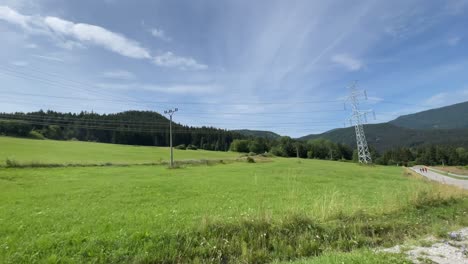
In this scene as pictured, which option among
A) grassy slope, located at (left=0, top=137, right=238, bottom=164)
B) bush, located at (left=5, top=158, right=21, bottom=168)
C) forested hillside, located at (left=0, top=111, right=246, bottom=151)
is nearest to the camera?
bush, located at (left=5, top=158, right=21, bottom=168)

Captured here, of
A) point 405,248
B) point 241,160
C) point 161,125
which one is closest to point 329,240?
point 405,248

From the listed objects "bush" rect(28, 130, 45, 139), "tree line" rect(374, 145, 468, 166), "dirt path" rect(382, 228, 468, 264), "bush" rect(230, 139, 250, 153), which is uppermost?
"bush" rect(28, 130, 45, 139)

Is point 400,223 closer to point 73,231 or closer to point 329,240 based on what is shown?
point 329,240

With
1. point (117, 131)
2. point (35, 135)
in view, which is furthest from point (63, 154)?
point (117, 131)

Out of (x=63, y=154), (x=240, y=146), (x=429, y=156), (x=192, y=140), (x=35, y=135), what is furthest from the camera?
(x=192, y=140)

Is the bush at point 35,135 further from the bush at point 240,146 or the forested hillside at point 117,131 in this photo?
the bush at point 240,146

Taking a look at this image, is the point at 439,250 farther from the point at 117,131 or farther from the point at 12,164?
the point at 117,131

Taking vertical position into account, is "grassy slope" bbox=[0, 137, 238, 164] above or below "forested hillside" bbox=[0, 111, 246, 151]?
below

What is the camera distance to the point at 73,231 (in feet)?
26.6

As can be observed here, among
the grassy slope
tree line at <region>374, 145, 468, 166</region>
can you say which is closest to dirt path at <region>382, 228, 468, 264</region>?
the grassy slope

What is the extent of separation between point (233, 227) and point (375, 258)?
3.79 m

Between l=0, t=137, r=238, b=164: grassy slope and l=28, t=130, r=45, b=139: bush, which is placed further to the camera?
l=28, t=130, r=45, b=139: bush

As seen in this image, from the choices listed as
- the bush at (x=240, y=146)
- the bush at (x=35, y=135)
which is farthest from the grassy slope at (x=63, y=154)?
the bush at (x=240, y=146)

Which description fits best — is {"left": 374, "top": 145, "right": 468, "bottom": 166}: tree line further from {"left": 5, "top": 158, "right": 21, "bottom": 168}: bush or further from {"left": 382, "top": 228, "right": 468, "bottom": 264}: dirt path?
{"left": 5, "top": 158, "right": 21, "bottom": 168}: bush
